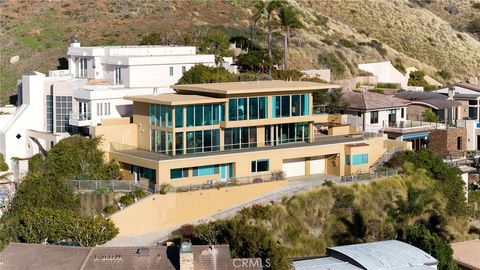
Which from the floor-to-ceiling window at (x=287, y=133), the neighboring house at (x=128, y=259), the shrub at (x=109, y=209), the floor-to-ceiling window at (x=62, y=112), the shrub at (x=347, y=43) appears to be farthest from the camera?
the shrub at (x=347, y=43)

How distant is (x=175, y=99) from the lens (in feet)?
165

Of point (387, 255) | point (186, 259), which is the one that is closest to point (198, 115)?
point (387, 255)

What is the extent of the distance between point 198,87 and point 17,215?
42.3 feet

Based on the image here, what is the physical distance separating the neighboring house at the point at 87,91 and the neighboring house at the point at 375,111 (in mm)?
9971

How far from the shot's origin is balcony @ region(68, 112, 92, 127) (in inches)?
2127

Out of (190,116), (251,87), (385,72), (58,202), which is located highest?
(385,72)

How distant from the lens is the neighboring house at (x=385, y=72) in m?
82.9

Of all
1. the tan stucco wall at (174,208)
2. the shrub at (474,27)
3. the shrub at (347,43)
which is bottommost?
the tan stucco wall at (174,208)

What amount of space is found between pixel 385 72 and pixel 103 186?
135 feet

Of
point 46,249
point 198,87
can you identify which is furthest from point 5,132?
point 46,249

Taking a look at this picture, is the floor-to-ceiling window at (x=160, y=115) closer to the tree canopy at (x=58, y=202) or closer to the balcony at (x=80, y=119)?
the tree canopy at (x=58, y=202)

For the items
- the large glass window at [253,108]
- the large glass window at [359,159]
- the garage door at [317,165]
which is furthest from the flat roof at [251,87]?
the large glass window at [359,159]

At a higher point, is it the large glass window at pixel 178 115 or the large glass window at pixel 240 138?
the large glass window at pixel 178 115

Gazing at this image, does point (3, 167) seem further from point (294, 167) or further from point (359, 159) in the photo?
point (359, 159)
